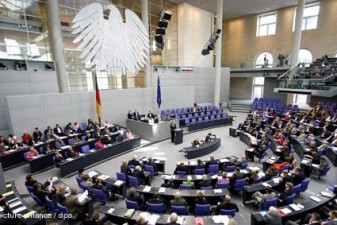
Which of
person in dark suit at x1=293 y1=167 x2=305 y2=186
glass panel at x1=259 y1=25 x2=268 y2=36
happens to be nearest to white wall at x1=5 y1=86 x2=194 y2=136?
person in dark suit at x1=293 y1=167 x2=305 y2=186

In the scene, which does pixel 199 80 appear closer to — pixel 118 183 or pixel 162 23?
pixel 162 23

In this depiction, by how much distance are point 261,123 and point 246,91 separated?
1579 cm

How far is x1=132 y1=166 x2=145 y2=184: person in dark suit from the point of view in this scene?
25.1 feet

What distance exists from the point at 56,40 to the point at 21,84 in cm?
341

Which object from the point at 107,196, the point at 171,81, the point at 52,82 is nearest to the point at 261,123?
the point at 171,81

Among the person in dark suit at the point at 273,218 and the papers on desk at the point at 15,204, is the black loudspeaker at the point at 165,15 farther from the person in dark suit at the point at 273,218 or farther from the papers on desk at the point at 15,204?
the person in dark suit at the point at 273,218

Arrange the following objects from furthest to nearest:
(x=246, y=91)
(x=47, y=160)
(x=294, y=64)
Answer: (x=246, y=91), (x=294, y=64), (x=47, y=160)

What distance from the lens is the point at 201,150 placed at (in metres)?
11.0

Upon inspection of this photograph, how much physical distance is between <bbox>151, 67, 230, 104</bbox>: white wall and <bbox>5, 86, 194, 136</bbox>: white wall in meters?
1.45

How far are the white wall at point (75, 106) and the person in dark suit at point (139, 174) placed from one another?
26.6 ft

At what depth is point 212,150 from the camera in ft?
38.1

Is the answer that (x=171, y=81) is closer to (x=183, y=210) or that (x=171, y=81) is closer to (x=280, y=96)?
(x=280, y=96)

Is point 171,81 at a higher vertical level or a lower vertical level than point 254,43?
lower

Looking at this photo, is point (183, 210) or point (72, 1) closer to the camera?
point (183, 210)
